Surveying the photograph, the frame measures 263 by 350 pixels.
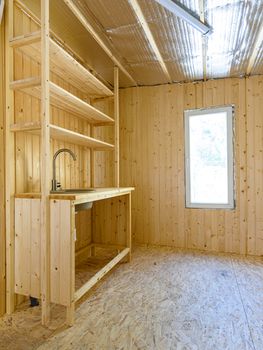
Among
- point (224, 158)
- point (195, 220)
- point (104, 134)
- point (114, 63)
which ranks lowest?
point (195, 220)

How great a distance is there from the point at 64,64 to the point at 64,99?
1.00 feet

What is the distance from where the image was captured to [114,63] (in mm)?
2861

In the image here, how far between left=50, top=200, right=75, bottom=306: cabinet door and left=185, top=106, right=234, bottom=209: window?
2122 millimetres

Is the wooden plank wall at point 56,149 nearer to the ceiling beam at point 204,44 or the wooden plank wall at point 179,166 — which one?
the wooden plank wall at point 179,166

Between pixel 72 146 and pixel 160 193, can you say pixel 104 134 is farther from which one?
pixel 160 193

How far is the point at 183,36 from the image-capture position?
229cm

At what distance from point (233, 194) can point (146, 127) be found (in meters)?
1.54

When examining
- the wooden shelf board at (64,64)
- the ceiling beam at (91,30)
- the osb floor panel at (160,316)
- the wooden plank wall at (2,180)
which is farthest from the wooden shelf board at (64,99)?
the osb floor panel at (160,316)

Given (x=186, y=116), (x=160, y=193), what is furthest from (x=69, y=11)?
(x=160, y=193)

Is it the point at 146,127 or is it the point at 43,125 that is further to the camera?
the point at 146,127

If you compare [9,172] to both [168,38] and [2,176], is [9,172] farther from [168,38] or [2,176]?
[168,38]

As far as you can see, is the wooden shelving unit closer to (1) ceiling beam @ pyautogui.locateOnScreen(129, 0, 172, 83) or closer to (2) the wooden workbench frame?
(2) the wooden workbench frame

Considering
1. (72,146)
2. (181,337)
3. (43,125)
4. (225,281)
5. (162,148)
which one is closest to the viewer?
(181,337)

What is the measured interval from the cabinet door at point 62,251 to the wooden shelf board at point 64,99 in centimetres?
87
